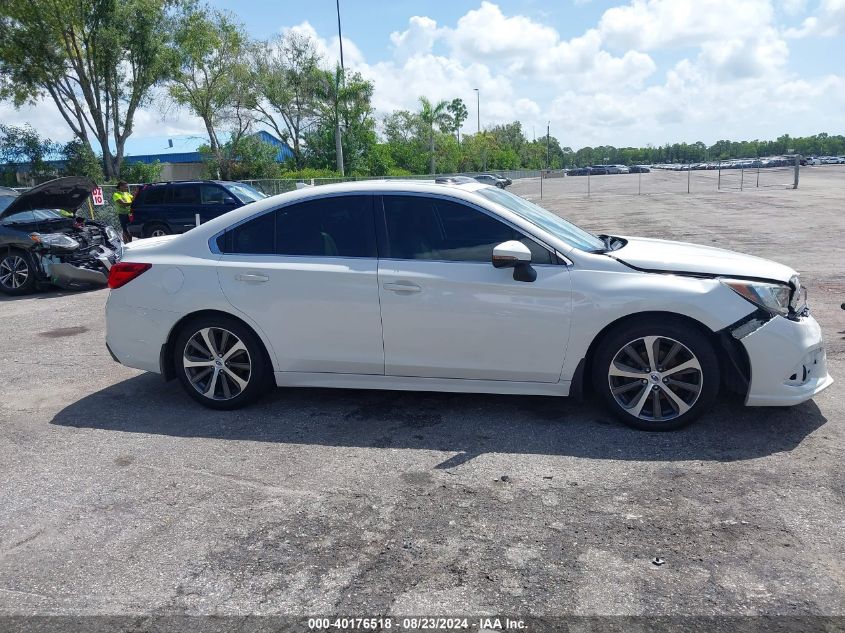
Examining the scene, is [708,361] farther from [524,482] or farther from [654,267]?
[524,482]

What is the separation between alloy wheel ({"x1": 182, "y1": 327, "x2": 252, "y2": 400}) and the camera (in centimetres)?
525

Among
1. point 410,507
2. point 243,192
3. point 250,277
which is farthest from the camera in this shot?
point 243,192

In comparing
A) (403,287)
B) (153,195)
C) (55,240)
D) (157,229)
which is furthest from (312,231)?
(153,195)

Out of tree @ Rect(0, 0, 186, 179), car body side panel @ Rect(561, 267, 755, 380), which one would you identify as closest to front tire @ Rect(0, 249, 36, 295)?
car body side panel @ Rect(561, 267, 755, 380)

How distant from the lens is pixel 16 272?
37.5 ft

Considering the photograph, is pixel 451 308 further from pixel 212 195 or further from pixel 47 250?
pixel 212 195

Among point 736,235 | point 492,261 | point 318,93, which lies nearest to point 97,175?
point 318,93

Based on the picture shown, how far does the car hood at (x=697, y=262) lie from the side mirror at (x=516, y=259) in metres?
0.64

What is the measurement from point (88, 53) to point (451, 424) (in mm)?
32128

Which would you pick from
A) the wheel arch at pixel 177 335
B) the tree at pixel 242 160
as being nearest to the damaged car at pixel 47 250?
the wheel arch at pixel 177 335

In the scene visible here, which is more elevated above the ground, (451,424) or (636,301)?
(636,301)

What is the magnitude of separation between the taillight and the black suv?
11988 millimetres

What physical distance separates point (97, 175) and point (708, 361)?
33.9m

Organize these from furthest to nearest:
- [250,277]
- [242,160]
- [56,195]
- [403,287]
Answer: [242,160] < [56,195] < [250,277] < [403,287]
